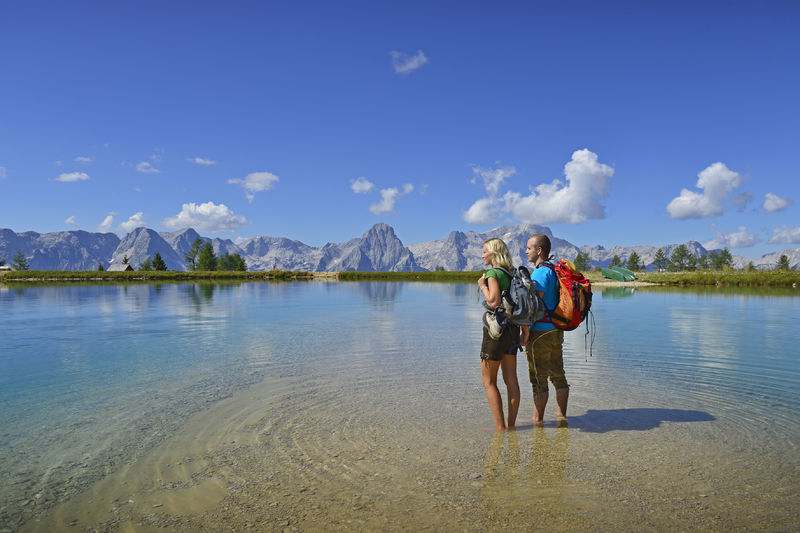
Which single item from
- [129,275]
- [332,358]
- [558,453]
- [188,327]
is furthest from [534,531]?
[129,275]

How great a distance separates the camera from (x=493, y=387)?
774cm

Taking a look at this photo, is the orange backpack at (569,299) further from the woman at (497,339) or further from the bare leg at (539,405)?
the bare leg at (539,405)

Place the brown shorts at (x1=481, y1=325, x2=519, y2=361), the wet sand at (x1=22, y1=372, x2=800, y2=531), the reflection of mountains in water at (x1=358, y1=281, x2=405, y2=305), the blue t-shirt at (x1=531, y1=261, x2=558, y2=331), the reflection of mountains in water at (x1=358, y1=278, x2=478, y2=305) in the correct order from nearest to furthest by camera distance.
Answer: the wet sand at (x1=22, y1=372, x2=800, y2=531) → the brown shorts at (x1=481, y1=325, x2=519, y2=361) → the blue t-shirt at (x1=531, y1=261, x2=558, y2=331) → the reflection of mountains in water at (x1=358, y1=281, x2=405, y2=305) → the reflection of mountains in water at (x1=358, y1=278, x2=478, y2=305)

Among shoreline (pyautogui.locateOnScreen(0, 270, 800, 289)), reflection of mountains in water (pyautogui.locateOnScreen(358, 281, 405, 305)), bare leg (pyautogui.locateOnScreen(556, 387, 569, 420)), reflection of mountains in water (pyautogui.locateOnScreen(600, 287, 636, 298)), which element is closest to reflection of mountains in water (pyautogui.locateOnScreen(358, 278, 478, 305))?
reflection of mountains in water (pyautogui.locateOnScreen(358, 281, 405, 305))

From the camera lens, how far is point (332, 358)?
14.7 m

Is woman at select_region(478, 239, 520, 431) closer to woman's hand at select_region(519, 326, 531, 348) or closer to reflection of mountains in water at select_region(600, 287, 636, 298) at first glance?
woman's hand at select_region(519, 326, 531, 348)

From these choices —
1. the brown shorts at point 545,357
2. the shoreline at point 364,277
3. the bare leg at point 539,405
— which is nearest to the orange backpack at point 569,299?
the brown shorts at point 545,357

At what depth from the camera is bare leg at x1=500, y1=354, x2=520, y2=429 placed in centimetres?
771

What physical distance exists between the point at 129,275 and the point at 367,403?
136035 millimetres

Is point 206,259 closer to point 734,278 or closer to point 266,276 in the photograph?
point 266,276

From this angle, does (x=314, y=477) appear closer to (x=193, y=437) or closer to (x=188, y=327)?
(x=193, y=437)

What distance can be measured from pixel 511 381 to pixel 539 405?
3.08 ft

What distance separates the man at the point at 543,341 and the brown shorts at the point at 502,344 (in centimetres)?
33

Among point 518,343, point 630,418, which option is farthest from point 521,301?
point 630,418
